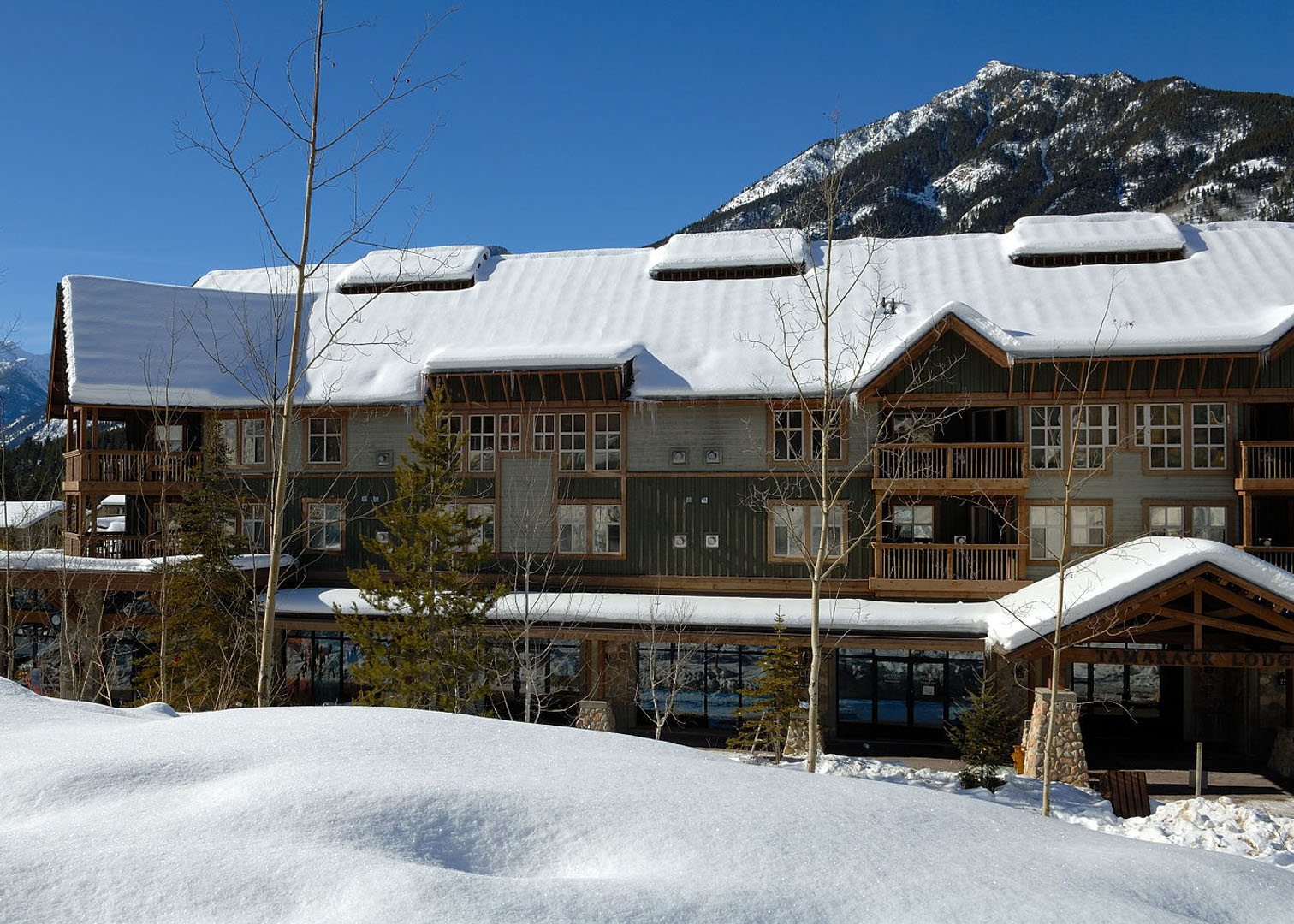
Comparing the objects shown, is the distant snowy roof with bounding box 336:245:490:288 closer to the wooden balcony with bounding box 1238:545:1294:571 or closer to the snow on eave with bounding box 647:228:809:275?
the snow on eave with bounding box 647:228:809:275

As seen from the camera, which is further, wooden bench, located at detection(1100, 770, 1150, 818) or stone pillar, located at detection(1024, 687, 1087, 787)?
stone pillar, located at detection(1024, 687, 1087, 787)

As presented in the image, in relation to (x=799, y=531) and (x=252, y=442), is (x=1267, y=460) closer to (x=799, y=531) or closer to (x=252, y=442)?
(x=799, y=531)

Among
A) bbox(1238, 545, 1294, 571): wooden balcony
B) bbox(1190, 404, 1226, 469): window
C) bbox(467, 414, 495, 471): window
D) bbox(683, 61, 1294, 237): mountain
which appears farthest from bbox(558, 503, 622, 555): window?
bbox(683, 61, 1294, 237): mountain

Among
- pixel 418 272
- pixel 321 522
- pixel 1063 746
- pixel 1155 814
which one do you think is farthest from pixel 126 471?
pixel 1155 814

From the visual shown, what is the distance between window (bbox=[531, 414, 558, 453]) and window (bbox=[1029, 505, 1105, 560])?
36.6ft

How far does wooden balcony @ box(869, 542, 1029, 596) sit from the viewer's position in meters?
19.5

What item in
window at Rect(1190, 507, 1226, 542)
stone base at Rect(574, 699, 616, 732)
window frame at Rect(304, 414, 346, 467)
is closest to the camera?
stone base at Rect(574, 699, 616, 732)

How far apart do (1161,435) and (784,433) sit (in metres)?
8.28

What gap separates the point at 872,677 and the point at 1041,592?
4.35 meters

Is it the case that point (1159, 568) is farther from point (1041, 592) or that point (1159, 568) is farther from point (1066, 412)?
point (1066, 412)

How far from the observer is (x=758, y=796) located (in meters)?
4.76

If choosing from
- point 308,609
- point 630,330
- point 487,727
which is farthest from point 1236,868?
point 630,330

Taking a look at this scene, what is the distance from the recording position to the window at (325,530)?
22.7m

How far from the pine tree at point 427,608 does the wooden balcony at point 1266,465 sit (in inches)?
623
